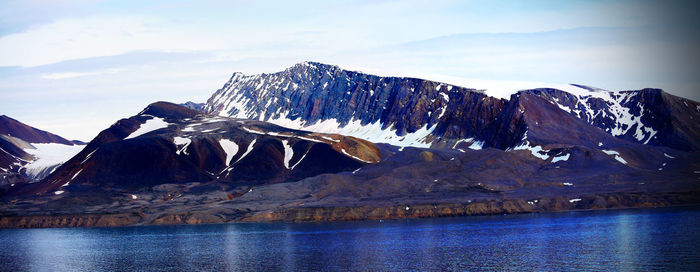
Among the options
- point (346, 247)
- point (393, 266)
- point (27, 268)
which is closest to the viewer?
point (393, 266)

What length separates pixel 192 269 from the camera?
130 metres

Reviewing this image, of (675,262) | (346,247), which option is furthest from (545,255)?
(346,247)

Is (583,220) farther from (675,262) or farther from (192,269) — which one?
(192,269)

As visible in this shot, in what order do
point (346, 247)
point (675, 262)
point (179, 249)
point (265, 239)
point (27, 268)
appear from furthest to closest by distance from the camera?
point (265, 239), point (179, 249), point (346, 247), point (27, 268), point (675, 262)

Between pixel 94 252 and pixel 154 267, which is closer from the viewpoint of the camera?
pixel 154 267

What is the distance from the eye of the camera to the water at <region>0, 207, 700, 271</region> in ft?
384

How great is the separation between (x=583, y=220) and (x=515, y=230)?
26410 millimetres

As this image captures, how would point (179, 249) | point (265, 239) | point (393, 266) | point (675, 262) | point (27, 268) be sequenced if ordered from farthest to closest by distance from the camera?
point (265, 239) < point (179, 249) < point (27, 268) < point (393, 266) < point (675, 262)

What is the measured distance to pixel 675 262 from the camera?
348 feet

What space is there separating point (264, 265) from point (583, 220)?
304 ft

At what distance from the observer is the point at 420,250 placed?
14225 cm

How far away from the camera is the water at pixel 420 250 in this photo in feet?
384

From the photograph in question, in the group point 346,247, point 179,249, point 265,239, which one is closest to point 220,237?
point 265,239

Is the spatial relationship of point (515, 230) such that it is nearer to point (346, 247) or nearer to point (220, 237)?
point (346, 247)
